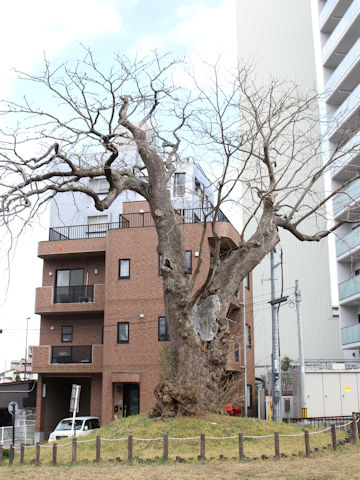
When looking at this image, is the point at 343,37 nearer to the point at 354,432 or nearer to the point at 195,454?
the point at 354,432

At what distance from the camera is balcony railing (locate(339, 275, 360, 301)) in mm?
34406

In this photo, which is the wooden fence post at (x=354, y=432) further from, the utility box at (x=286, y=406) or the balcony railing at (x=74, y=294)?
the balcony railing at (x=74, y=294)

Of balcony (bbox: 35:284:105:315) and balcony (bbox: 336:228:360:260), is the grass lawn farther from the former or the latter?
balcony (bbox: 336:228:360:260)

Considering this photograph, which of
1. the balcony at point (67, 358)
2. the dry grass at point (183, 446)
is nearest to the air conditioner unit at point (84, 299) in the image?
the balcony at point (67, 358)

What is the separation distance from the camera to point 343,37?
122 feet

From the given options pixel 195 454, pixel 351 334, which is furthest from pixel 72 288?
pixel 195 454

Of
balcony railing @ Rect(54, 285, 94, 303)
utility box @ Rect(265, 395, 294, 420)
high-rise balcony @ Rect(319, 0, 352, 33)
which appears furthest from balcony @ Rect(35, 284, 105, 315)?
high-rise balcony @ Rect(319, 0, 352, 33)

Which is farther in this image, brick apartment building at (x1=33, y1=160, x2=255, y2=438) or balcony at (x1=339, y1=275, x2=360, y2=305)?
balcony at (x1=339, y1=275, x2=360, y2=305)

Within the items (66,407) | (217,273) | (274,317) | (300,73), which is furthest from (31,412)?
(300,73)

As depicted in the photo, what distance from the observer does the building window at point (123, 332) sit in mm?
28672

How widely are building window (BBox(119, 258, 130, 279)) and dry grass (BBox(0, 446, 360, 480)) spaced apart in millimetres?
17733

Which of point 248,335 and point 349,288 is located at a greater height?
point 349,288

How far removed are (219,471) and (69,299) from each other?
22070 mm

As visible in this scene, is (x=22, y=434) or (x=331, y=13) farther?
(x=331, y=13)
